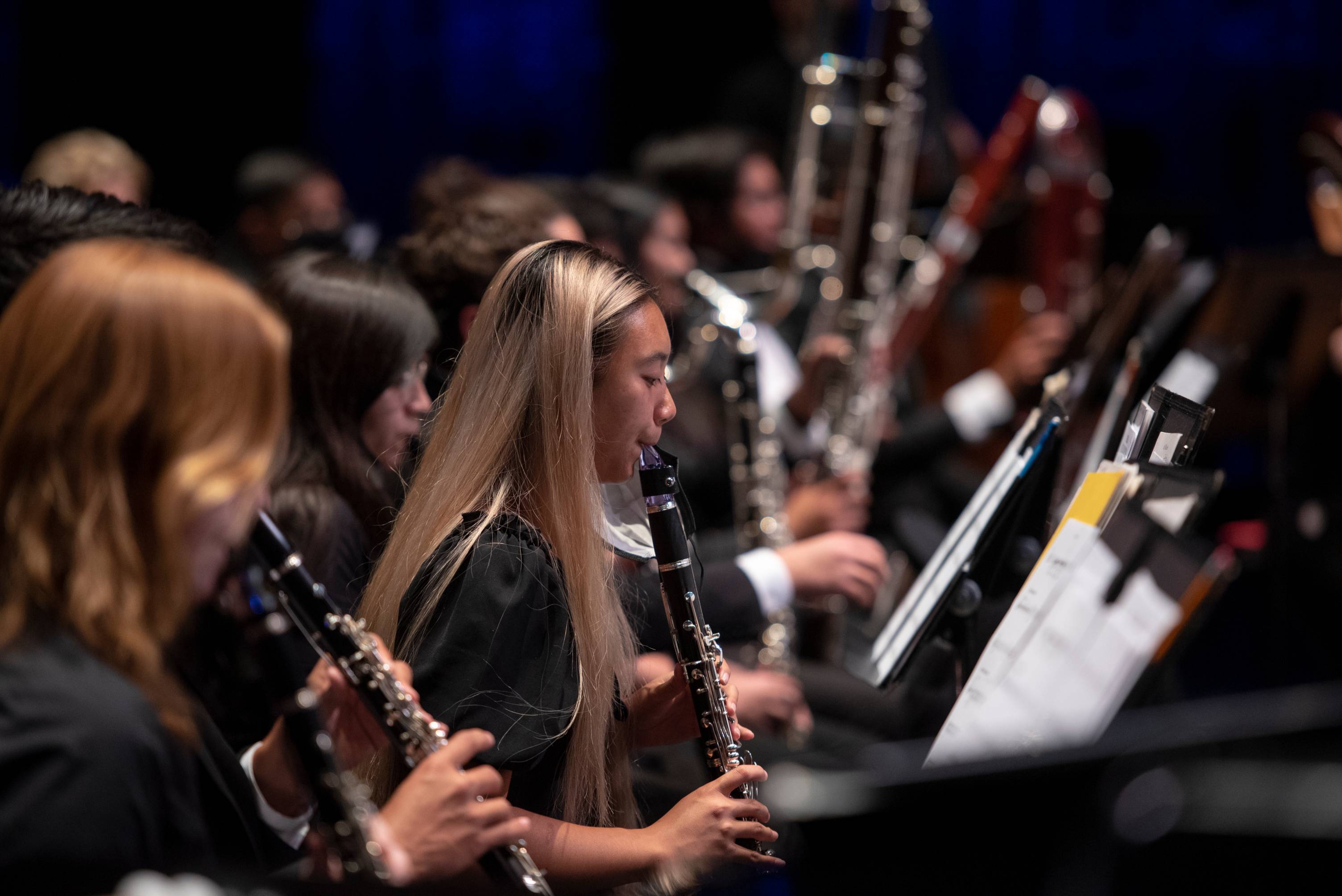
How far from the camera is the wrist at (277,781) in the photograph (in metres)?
1.37

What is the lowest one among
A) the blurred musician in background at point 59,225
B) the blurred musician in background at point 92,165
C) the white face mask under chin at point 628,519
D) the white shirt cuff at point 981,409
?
the white shirt cuff at point 981,409

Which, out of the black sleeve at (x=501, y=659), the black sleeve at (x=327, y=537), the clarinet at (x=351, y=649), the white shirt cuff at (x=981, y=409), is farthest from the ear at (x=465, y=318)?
the white shirt cuff at (x=981, y=409)

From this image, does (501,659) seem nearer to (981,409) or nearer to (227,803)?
(227,803)

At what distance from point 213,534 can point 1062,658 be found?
2.73ft

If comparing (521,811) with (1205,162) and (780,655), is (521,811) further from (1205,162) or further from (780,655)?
(1205,162)

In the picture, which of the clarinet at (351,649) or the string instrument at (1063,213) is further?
the string instrument at (1063,213)

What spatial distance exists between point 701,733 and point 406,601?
361 mm

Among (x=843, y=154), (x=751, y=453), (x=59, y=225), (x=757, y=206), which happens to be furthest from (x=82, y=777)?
(x=757, y=206)

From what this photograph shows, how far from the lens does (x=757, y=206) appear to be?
373 centimetres

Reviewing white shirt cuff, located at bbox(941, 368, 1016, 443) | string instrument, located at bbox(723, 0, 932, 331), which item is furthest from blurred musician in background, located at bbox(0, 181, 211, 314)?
white shirt cuff, located at bbox(941, 368, 1016, 443)

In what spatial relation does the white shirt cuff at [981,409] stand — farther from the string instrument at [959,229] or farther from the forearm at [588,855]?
the forearm at [588,855]

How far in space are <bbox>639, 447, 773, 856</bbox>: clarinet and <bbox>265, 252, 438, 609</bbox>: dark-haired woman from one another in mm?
451

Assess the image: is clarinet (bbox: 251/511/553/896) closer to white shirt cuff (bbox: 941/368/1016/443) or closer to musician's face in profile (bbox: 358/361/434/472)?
musician's face in profile (bbox: 358/361/434/472)

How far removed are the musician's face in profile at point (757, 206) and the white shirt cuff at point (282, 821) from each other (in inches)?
102
